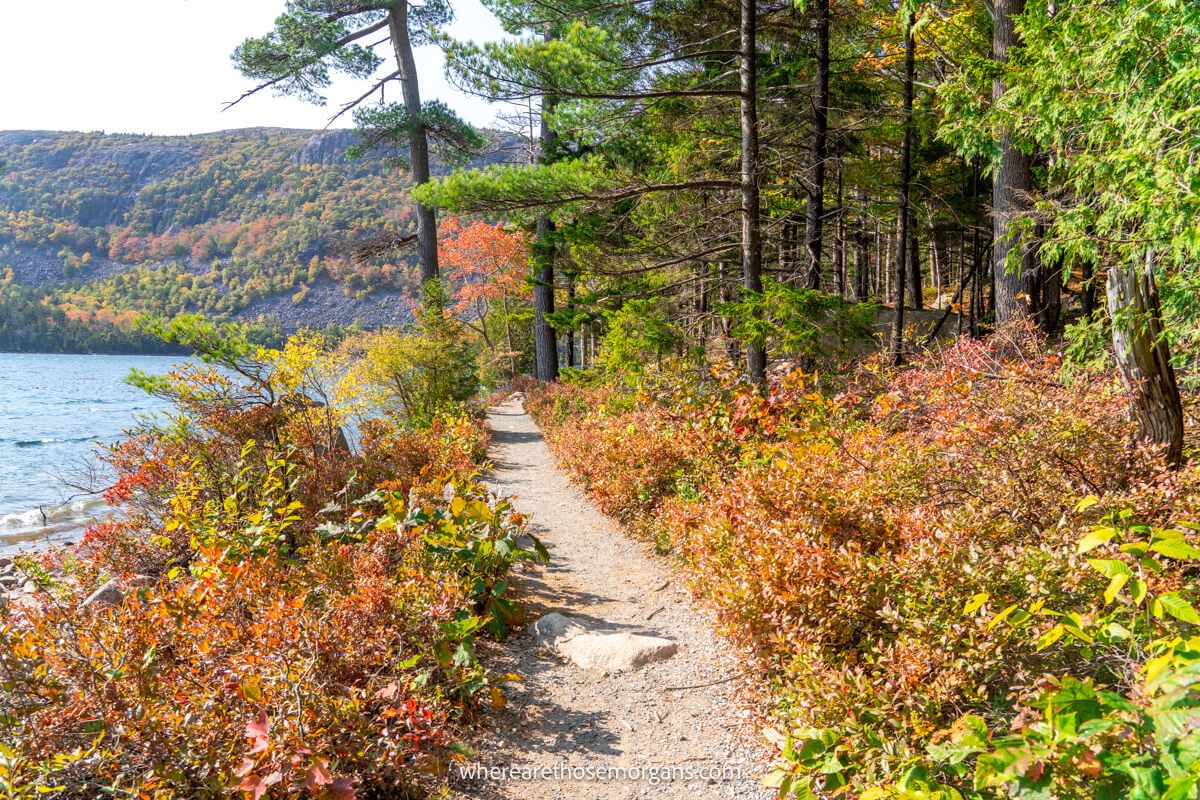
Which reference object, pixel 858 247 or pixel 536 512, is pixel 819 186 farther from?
pixel 858 247

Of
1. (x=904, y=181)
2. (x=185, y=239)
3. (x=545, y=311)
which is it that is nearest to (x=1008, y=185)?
(x=904, y=181)

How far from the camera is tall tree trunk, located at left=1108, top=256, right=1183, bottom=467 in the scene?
3732mm

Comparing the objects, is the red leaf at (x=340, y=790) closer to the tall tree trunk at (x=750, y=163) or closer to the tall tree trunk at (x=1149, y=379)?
the tall tree trunk at (x=1149, y=379)

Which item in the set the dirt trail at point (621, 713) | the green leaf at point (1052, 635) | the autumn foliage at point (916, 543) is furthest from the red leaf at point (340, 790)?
the green leaf at point (1052, 635)

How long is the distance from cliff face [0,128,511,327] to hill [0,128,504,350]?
0.19m

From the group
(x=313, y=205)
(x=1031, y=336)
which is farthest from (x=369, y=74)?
(x=313, y=205)

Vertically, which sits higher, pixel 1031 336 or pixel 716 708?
pixel 1031 336

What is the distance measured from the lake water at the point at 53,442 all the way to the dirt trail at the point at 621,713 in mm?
4875

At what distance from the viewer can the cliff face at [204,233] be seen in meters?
75.4

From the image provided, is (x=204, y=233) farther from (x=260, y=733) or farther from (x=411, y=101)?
(x=260, y=733)

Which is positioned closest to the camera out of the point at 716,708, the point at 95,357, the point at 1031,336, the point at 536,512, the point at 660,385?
the point at 716,708

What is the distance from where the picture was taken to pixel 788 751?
252cm

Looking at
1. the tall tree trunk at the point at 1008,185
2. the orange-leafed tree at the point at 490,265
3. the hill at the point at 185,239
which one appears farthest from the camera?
the hill at the point at 185,239

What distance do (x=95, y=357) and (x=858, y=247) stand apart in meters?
88.4
